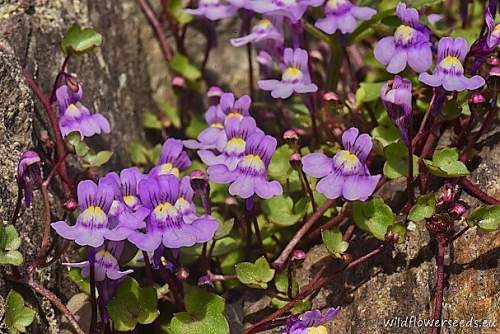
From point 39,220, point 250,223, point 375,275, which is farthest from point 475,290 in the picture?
point 39,220

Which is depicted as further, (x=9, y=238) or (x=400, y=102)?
(x=400, y=102)

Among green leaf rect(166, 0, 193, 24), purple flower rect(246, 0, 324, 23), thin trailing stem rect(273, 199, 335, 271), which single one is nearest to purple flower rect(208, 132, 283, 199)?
thin trailing stem rect(273, 199, 335, 271)

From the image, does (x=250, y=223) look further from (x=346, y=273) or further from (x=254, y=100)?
(x=254, y=100)

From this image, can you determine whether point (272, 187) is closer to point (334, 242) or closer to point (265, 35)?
point (334, 242)

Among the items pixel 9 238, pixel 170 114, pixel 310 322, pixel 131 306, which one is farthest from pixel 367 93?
pixel 9 238

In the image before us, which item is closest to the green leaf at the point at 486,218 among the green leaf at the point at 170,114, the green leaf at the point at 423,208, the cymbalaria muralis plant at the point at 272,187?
the cymbalaria muralis plant at the point at 272,187

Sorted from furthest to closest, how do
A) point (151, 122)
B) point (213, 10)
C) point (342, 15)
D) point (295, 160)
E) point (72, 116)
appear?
point (151, 122) < point (213, 10) < point (342, 15) < point (72, 116) < point (295, 160)
